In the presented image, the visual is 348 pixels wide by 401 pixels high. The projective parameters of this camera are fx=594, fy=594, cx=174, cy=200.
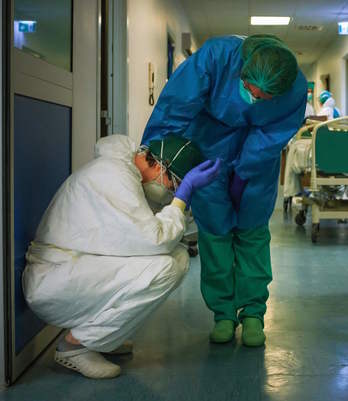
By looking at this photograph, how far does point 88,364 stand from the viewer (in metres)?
1.78

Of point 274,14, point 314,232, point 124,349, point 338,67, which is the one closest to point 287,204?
point 314,232

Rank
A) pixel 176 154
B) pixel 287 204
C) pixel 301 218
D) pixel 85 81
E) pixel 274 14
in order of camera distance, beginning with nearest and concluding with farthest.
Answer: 1. pixel 176 154
2. pixel 85 81
3. pixel 301 218
4. pixel 287 204
5. pixel 274 14

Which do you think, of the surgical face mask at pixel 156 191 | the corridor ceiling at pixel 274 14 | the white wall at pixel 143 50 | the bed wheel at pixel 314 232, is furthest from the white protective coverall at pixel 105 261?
the corridor ceiling at pixel 274 14

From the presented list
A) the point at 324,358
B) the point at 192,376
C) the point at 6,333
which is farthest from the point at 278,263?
the point at 6,333

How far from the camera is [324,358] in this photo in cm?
196

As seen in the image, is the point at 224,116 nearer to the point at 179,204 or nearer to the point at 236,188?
the point at 236,188

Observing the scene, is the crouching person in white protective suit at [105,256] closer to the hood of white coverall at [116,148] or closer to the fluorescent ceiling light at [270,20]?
the hood of white coverall at [116,148]

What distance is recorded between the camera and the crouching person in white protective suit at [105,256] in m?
1.67

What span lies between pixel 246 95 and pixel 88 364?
982 mm

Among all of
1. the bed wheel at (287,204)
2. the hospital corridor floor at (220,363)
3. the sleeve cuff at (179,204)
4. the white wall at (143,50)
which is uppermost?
the white wall at (143,50)

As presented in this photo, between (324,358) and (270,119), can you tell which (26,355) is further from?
(270,119)

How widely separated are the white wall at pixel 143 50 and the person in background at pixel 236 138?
8.51ft

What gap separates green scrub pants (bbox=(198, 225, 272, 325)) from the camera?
2.22 meters

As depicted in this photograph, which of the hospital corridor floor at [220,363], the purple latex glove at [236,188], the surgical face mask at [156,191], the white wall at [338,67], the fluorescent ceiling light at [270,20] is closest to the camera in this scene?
the hospital corridor floor at [220,363]
